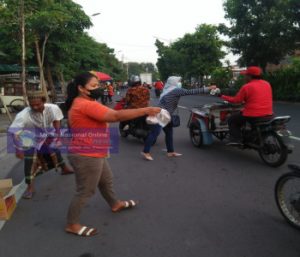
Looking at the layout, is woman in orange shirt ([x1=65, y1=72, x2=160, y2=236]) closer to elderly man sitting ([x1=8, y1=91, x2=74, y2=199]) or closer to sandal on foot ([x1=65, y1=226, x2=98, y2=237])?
sandal on foot ([x1=65, y1=226, x2=98, y2=237])

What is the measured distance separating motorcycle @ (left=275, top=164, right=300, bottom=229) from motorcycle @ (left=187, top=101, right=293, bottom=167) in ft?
6.66

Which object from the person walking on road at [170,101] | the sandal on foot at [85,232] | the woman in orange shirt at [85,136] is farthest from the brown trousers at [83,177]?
the person walking on road at [170,101]

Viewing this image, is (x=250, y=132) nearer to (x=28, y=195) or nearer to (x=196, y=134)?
(x=196, y=134)

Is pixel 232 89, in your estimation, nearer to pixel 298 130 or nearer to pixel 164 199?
pixel 298 130

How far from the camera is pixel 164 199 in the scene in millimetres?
4941

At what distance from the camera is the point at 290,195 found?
396 cm

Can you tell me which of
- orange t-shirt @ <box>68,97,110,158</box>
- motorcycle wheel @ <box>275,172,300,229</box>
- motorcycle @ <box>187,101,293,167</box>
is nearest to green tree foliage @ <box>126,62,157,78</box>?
motorcycle @ <box>187,101,293,167</box>

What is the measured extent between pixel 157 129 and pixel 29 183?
2.94 meters

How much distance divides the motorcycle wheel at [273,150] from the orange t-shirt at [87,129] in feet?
11.0

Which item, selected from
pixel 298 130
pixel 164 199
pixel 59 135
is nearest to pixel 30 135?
pixel 59 135

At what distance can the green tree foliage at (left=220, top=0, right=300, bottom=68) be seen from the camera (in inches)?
856

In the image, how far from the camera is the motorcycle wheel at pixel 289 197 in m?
3.83

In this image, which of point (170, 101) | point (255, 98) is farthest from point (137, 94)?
point (255, 98)

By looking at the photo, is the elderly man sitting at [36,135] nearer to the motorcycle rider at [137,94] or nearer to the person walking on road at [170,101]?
the person walking on road at [170,101]
